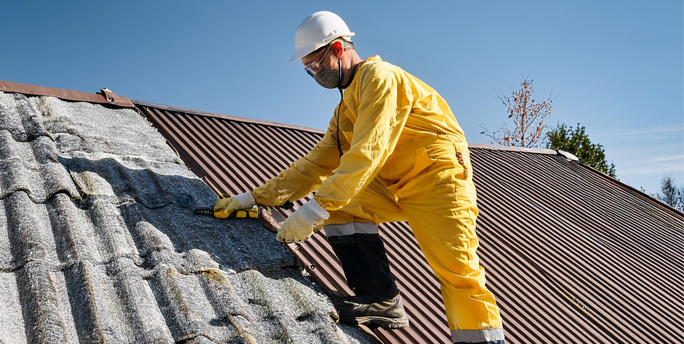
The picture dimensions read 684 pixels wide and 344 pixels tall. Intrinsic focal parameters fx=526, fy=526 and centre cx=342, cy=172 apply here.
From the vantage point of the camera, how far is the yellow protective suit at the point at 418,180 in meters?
2.69

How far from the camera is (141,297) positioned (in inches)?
90.1

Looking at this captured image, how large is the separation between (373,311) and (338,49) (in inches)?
60.2

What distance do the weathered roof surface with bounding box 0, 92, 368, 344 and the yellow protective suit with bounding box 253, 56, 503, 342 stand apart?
560 mm

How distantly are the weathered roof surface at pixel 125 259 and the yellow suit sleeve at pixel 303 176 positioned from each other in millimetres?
246

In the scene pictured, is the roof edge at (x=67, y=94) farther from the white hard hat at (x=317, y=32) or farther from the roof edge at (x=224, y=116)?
the white hard hat at (x=317, y=32)

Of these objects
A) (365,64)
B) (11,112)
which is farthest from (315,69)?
(11,112)

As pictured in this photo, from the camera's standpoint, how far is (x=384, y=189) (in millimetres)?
3242

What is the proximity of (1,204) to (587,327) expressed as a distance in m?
4.99

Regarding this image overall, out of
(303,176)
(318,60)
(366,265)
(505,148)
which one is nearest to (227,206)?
(303,176)

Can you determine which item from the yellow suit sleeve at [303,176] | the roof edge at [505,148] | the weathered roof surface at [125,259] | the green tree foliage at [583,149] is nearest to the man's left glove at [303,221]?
the weathered roof surface at [125,259]

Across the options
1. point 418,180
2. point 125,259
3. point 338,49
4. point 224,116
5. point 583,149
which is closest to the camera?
point 125,259

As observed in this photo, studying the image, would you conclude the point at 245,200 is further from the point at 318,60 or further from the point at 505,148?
Answer: the point at 505,148

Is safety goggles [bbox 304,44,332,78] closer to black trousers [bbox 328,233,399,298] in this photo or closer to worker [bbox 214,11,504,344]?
worker [bbox 214,11,504,344]

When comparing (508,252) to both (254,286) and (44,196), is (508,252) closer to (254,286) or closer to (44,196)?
(254,286)
